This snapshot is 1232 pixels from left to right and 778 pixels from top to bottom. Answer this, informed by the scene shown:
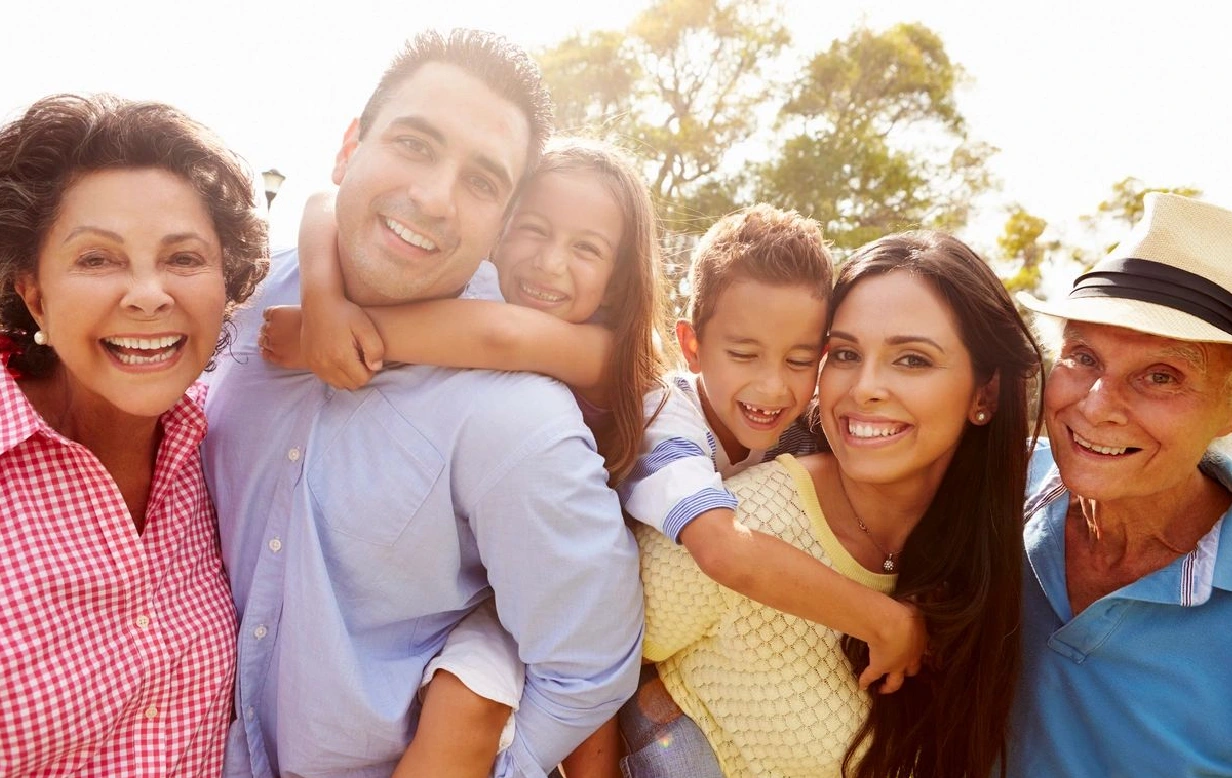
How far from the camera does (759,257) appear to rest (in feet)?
8.73

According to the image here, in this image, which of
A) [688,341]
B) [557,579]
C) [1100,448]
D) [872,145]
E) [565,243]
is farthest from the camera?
[872,145]

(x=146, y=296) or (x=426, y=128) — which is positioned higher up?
(x=426, y=128)

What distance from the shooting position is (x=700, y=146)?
15156mm

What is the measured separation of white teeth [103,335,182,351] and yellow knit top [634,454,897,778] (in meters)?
1.36

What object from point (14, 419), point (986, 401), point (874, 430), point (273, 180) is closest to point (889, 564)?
point (874, 430)

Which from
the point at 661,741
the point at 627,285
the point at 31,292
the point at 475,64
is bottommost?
the point at 661,741

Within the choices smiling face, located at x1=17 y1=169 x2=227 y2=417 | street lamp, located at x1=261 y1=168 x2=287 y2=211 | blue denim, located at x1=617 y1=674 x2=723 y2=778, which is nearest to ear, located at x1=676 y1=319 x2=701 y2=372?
blue denim, located at x1=617 y1=674 x2=723 y2=778

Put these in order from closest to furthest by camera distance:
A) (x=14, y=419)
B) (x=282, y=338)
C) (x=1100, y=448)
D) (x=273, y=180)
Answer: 1. (x=14, y=419)
2. (x=282, y=338)
3. (x=1100, y=448)
4. (x=273, y=180)

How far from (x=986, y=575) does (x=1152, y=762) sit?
66 centimetres

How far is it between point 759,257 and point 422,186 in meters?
1.09

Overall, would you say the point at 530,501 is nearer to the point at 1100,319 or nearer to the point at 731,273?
the point at 731,273

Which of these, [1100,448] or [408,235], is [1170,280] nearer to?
[1100,448]

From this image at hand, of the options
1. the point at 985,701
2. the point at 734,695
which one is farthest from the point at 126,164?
the point at 985,701

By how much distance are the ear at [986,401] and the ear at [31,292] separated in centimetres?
256
